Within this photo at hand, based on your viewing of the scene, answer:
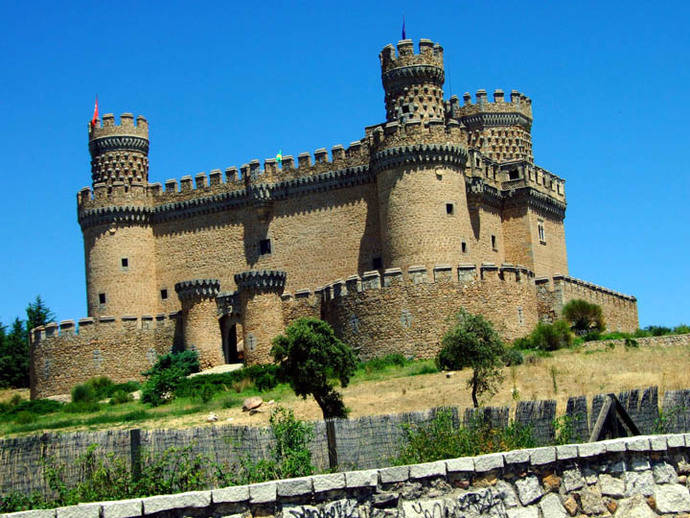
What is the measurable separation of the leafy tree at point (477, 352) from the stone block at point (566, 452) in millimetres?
14340

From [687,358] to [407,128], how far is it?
595 inches

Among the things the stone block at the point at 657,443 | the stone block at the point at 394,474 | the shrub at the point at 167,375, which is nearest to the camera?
the stone block at the point at 394,474

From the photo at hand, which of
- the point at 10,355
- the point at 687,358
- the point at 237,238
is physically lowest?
the point at 687,358

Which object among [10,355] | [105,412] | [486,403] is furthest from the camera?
[10,355]

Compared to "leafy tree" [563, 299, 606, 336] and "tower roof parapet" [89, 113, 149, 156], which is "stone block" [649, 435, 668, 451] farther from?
"tower roof parapet" [89, 113, 149, 156]

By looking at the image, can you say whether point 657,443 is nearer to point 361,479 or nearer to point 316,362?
point 361,479

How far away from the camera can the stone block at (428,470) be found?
13375 millimetres

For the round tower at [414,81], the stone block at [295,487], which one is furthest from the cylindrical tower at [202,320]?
the stone block at [295,487]

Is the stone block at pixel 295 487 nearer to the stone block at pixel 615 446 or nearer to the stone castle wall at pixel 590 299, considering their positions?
the stone block at pixel 615 446

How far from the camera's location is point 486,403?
27.6 m

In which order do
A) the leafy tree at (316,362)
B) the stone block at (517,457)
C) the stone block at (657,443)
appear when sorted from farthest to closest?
the leafy tree at (316,362)
the stone block at (657,443)
the stone block at (517,457)

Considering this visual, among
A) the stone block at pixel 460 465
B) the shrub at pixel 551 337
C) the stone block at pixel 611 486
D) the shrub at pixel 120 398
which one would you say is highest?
the shrub at pixel 551 337

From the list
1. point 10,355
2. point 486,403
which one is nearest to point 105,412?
point 486,403

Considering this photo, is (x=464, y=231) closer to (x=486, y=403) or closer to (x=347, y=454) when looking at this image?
(x=486, y=403)
